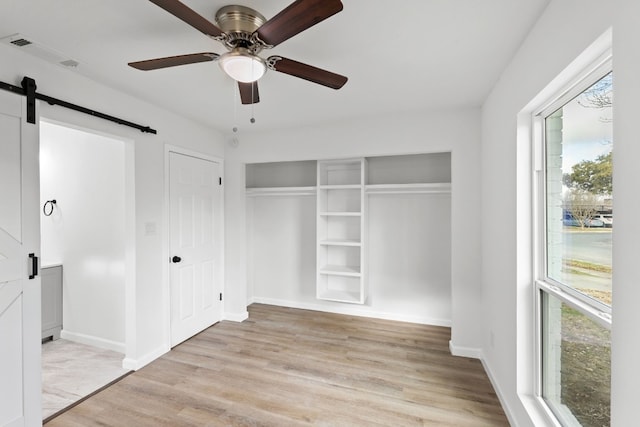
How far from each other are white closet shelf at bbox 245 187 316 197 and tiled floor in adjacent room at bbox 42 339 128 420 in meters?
2.51

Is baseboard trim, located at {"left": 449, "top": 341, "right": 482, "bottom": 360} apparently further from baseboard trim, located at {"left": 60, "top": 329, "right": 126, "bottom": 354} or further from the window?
baseboard trim, located at {"left": 60, "top": 329, "right": 126, "bottom": 354}

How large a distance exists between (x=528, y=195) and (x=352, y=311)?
278 centimetres

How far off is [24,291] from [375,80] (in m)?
2.87

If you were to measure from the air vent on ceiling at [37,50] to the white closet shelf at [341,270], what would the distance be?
10.2ft

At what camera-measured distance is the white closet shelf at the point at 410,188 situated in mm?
3541

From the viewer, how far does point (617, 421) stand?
962 mm

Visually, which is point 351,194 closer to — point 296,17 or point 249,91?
point 249,91

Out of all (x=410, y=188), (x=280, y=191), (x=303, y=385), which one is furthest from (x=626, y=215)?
(x=280, y=191)

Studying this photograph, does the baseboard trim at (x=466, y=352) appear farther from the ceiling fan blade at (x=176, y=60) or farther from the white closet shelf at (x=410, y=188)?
the ceiling fan blade at (x=176, y=60)

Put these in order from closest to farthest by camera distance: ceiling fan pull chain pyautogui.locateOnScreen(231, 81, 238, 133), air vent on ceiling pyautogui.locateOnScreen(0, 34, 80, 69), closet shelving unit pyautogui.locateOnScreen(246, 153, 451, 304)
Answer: air vent on ceiling pyautogui.locateOnScreen(0, 34, 80, 69)
ceiling fan pull chain pyautogui.locateOnScreen(231, 81, 238, 133)
closet shelving unit pyautogui.locateOnScreen(246, 153, 451, 304)

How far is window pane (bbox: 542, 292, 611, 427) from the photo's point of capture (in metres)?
1.25

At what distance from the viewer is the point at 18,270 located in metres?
1.85

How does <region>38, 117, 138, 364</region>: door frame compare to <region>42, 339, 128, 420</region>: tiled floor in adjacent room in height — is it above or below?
above

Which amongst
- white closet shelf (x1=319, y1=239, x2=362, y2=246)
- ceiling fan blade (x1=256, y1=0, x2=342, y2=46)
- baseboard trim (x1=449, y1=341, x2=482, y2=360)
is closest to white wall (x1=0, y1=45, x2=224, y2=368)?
ceiling fan blade (x1=256, y1=0, x2=342, y2=46)
